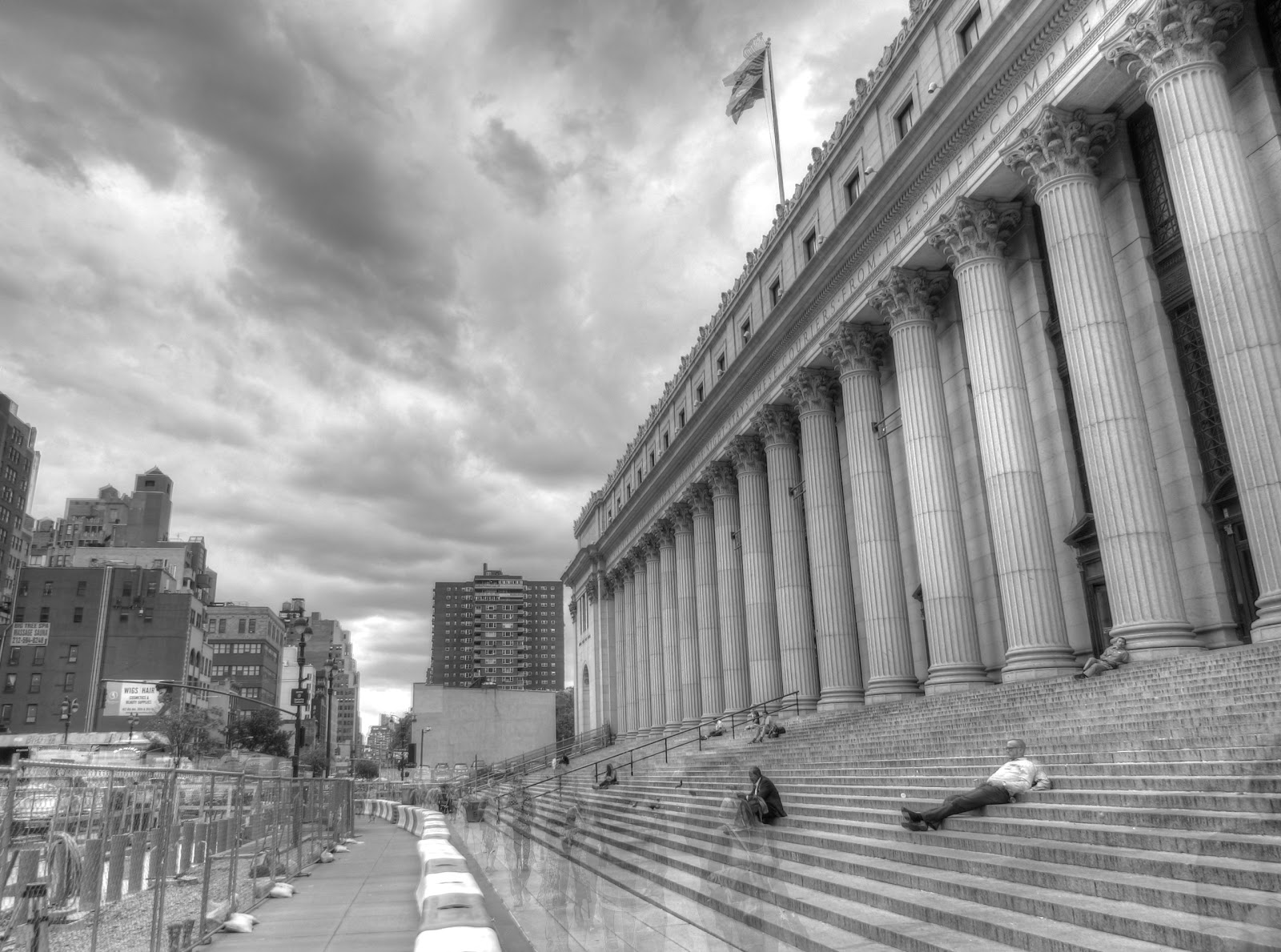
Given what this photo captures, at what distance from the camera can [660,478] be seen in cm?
5272

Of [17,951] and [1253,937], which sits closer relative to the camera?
[1253,937]

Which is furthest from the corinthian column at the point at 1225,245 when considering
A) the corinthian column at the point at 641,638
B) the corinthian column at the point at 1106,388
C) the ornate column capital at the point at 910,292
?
the corinthian column at the point at 641,638

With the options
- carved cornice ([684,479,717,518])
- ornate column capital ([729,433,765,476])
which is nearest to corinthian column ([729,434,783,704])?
ornate column capital ([729,433,765,476])

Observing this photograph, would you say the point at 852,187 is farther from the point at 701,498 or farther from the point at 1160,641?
the point at 701,498

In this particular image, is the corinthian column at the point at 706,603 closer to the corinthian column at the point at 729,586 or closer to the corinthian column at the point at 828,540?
the corinthian column at the point at 729,586

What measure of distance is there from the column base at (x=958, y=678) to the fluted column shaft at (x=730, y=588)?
657 inches

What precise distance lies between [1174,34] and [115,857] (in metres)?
21.9

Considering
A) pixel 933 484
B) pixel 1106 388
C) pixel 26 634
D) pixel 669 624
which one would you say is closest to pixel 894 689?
pixel 933 484

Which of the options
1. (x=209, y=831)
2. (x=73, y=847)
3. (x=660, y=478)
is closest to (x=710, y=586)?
(x=660, y=478)

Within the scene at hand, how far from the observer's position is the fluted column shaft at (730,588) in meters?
41.8

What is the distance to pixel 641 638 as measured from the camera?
58.8 meters

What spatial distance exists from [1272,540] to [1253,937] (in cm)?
1412

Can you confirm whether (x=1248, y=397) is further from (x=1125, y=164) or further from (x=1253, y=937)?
(x=1253, y=937)

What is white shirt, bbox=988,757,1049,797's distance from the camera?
39.4 feet
